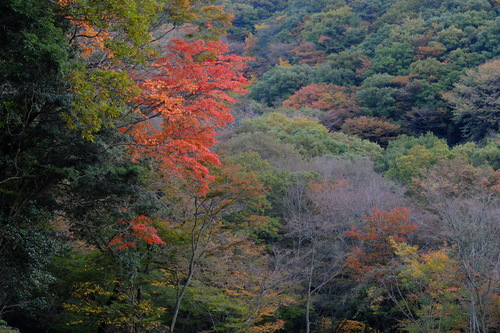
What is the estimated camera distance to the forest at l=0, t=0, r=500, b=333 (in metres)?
7.42

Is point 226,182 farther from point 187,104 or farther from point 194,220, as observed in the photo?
point 187,104

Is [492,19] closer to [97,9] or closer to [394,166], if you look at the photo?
[394,166]

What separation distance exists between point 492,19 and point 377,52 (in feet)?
25.3

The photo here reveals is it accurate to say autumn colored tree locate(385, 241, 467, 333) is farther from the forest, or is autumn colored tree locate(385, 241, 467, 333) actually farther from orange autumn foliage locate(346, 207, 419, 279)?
orange autumn foliage locate(346, 207, 419, 279)

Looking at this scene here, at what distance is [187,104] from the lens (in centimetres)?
962

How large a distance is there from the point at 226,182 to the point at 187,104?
16.4 feet

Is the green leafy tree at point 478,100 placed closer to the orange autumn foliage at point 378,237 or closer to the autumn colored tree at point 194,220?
the orange autumn foliage at point 378,237

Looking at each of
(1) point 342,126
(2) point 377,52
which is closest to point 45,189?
(1) point 342,126

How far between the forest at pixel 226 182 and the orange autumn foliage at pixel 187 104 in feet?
0.16

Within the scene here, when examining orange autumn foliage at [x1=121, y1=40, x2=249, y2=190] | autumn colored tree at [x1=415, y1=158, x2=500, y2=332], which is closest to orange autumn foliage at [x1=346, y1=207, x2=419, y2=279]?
autumn colored tree at [x1=415, y1=158, x2=500, y2=332]

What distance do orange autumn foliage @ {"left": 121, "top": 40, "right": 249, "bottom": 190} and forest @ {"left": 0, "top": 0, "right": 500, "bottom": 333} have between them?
0.05 meters

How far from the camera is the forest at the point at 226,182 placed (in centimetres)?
742

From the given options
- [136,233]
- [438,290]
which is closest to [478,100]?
[438,290]

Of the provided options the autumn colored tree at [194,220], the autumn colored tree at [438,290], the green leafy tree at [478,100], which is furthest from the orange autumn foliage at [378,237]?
the green leafy tree at [478,100]
